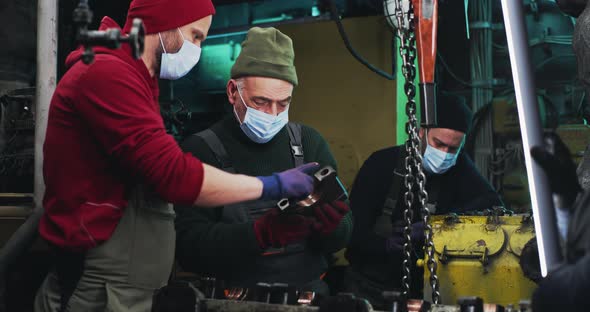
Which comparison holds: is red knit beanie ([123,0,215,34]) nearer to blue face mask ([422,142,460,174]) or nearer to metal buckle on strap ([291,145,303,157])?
metal buckle on strap ([291,145,303,157])

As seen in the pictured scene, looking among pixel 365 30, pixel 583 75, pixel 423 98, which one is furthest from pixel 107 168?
pixel 365 30

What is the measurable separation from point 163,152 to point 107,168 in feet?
0.73

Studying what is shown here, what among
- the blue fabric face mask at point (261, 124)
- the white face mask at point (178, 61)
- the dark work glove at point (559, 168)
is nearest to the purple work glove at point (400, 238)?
the blue fabric face mask at point (261, 124)

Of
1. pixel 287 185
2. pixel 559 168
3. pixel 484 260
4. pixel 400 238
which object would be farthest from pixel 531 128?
pixel 400 238

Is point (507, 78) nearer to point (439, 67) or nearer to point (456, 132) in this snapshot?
point (439, 67)

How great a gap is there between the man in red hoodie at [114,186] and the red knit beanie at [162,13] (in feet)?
0.50

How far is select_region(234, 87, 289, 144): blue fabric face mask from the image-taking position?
10.6ft

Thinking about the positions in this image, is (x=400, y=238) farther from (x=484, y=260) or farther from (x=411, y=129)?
(x=411, y=129)

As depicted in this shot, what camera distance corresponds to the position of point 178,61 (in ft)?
8.62

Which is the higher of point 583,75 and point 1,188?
point 583,75

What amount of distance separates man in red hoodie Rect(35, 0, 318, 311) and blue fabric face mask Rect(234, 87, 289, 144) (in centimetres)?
79

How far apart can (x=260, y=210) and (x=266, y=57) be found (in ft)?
2.29

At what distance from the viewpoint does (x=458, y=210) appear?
158 inches

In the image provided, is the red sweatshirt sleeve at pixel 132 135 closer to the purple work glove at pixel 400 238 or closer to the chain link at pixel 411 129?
the chain link at pixel 411 129
